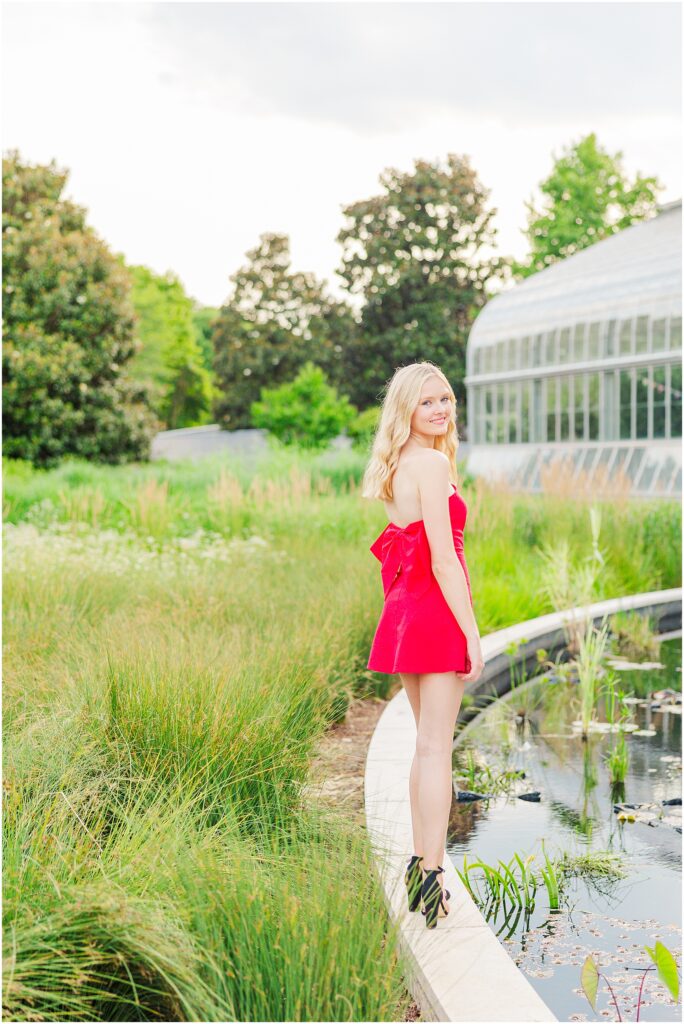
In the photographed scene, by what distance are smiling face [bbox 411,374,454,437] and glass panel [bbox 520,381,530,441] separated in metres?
22.6

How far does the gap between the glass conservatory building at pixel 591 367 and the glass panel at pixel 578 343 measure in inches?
1.3

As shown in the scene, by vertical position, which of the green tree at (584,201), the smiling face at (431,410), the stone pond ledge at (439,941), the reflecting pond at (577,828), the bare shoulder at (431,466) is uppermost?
the green tree at (584,201)

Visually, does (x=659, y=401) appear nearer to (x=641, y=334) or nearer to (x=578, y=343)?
(x=641, y=334)

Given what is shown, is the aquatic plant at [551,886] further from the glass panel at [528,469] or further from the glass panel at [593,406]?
the glass panel at [528,469]

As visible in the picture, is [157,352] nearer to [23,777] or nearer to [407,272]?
[407,272]

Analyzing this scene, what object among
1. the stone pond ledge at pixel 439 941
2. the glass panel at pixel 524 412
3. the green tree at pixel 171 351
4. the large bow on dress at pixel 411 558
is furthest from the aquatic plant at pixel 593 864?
the green tree at pixel 171 351

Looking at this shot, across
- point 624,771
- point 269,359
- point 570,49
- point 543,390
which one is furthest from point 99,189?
point 624,771

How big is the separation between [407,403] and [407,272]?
3165 centimetres

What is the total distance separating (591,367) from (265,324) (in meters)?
15.1

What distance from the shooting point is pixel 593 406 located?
23734 mm

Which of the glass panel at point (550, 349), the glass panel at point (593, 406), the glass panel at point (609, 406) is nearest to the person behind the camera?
the glass panel at point (609, 406)

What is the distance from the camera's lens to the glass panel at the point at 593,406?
2364 cm

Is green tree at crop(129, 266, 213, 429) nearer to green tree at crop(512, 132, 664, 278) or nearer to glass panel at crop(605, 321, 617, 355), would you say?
green tree at crop(512, 132, 664, 278)

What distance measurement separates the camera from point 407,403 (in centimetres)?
337
